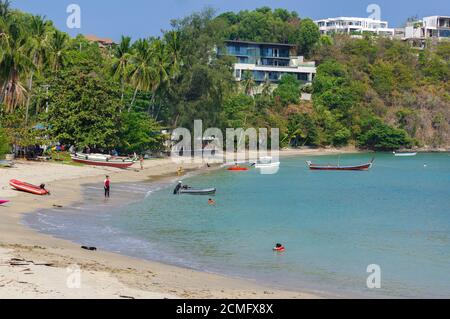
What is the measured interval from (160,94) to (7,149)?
115ft

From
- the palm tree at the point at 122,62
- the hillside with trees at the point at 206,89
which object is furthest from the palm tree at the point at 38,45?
the palm tree at the point at 122,62

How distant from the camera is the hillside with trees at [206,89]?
6550 centimetres

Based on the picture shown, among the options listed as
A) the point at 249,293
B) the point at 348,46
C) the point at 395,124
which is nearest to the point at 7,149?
the point at 249,293

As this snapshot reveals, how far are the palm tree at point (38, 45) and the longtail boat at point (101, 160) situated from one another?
8220mm

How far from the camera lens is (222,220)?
4103 cm

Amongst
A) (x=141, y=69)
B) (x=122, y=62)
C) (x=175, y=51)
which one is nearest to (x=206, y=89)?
(x=175, y=51)

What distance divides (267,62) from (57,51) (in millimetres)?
67409

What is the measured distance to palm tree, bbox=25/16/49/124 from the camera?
71.0 m

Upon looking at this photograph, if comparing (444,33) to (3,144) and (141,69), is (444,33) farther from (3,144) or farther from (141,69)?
(3,144)

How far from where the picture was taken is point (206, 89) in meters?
85.4

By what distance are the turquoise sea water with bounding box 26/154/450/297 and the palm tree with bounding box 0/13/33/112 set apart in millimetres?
14575

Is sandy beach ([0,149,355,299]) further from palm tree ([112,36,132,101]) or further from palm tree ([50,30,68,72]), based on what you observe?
palm tree ([112,36,132,101])

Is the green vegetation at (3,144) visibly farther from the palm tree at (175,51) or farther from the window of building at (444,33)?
the window of building at (444,33)

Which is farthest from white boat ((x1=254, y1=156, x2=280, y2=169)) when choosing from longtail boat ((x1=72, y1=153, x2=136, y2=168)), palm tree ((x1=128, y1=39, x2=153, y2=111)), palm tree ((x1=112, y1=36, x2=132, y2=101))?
longtail boat ((x1=72, y1=153, x2=136, y2=168))
